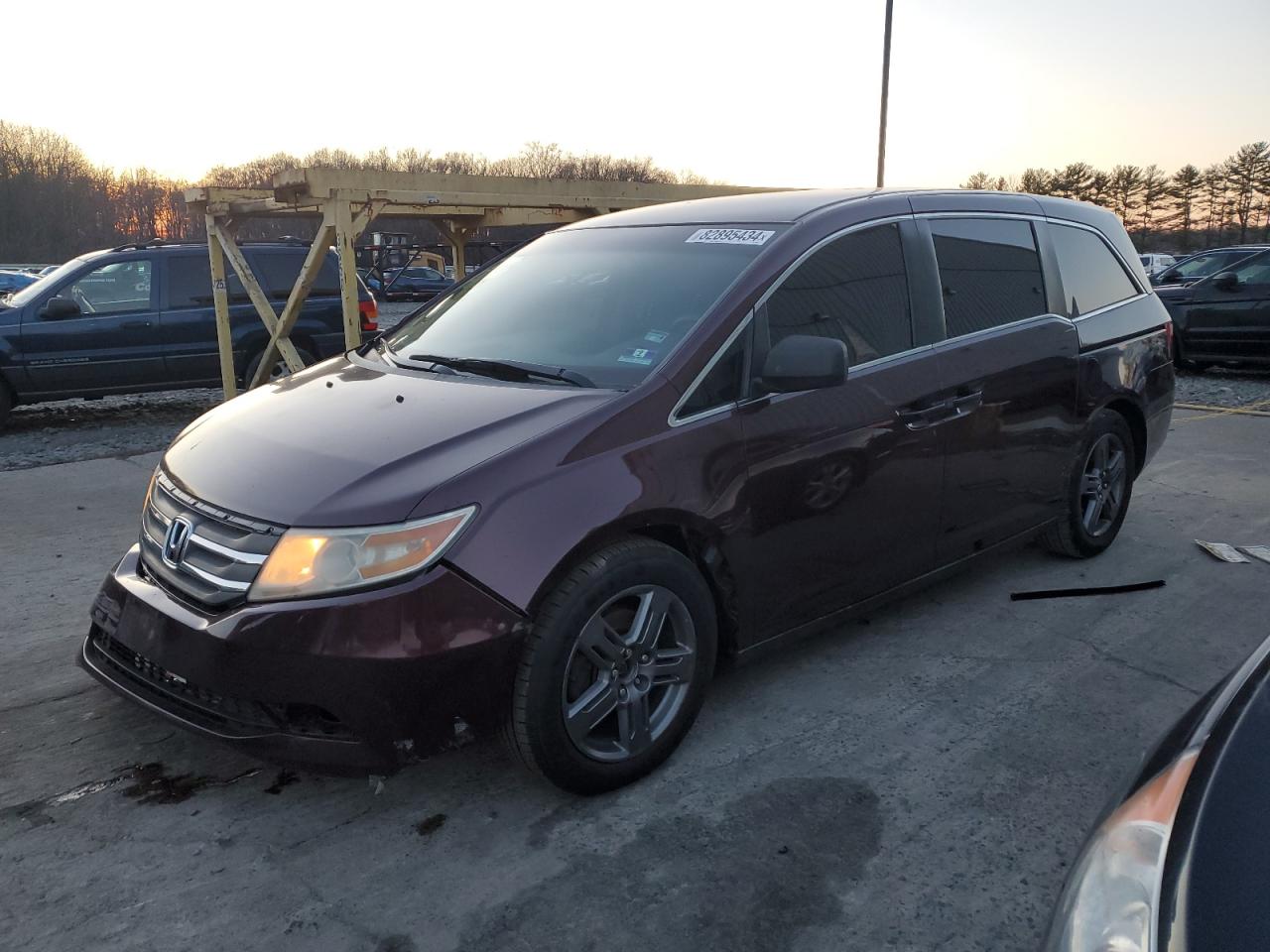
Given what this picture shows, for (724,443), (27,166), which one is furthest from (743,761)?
(27,166)

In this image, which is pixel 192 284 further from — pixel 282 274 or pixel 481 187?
pixel 481 187

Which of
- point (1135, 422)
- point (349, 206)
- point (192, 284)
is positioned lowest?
point (1135, 422)

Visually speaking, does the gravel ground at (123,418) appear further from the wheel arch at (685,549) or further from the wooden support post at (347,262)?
the wheel arch at (685,549)

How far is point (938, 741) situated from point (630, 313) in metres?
1.77

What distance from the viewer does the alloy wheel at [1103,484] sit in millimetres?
4850

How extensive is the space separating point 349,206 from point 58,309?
3.76 metres

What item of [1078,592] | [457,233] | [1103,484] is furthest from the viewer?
[457,233]

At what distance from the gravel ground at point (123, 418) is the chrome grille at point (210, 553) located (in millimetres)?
5632

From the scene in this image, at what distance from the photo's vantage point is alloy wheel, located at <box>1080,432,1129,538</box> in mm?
4850

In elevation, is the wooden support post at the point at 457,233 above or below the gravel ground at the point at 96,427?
above

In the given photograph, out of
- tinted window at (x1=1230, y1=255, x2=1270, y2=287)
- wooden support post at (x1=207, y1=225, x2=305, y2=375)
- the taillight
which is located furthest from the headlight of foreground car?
tinted window at (x1=1230, y1=255, x2=1270, y2=287)

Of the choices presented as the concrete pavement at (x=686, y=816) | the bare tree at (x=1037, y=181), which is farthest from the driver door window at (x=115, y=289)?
the bare tree at (x=1037, y=181)

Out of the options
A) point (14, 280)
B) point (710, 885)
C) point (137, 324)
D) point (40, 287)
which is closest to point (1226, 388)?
point (710, 885)

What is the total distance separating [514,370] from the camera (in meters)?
3.36
